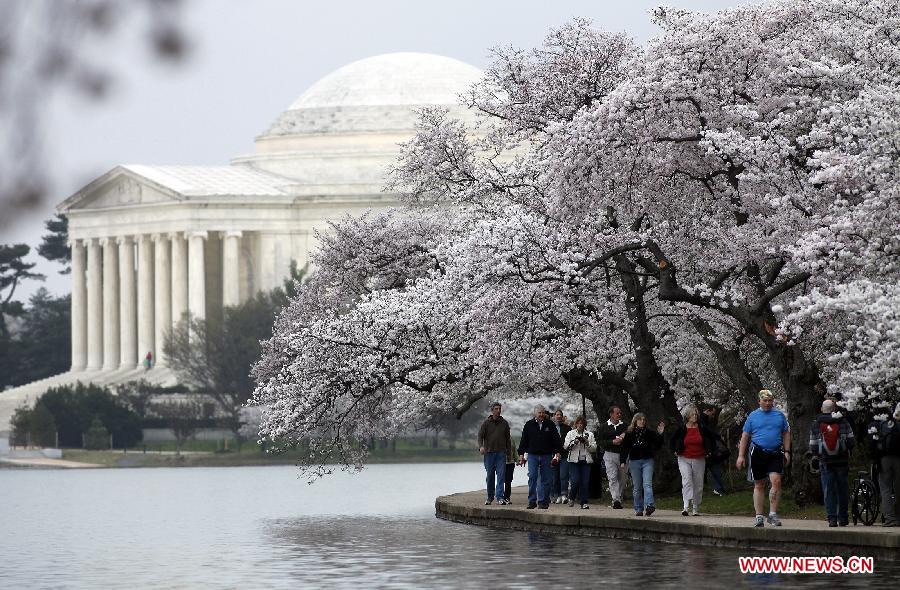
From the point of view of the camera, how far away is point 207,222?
511 ft

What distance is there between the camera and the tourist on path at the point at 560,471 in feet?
144

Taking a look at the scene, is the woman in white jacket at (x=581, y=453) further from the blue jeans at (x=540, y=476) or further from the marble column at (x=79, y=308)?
the marble column at (x=79, y=308)

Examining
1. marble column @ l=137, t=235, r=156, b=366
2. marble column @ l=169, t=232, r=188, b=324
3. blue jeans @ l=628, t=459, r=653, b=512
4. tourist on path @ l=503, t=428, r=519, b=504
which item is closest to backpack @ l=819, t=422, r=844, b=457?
blue jeans @ l=628, t=459, r=653, b=512

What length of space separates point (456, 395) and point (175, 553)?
20064 millimetres

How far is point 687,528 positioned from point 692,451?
10.2 feet

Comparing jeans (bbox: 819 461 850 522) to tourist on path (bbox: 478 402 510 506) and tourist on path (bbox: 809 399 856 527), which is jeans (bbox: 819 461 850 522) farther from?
tourist on path (bbox: 478 402 510 506)

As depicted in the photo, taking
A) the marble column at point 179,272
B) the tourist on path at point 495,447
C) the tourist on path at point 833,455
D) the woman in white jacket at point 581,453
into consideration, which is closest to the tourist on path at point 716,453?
the woman in white jacket at point 581,453

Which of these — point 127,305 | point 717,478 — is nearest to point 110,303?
point 127,305

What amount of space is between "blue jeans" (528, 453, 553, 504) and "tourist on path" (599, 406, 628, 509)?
1.08 meters

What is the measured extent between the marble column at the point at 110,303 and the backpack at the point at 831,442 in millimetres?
131717

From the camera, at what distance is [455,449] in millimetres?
120375

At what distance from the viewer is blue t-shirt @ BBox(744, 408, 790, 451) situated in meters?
31.8

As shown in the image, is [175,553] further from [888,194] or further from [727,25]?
[727,25]

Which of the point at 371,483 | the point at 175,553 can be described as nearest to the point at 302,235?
the point at 371,483
